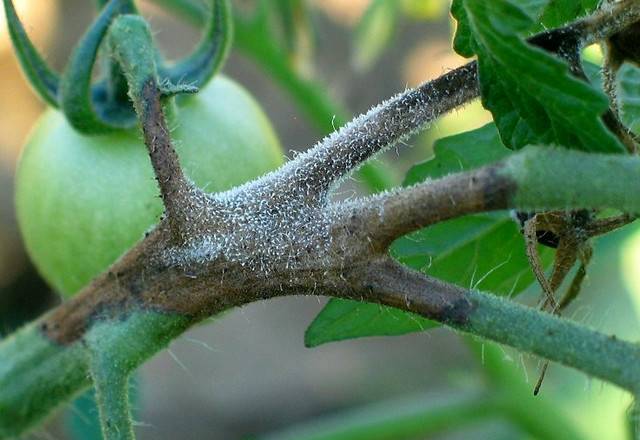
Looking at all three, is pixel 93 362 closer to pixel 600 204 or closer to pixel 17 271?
pixel 600 204

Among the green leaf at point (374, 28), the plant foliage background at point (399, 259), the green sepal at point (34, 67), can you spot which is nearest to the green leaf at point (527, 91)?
the plant foliage background at point (399, 259)

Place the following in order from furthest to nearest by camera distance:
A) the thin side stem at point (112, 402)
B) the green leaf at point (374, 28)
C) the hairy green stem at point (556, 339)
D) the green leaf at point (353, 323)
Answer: the green leaf at point (374, 28) → the green leaf at point (353, 323) → the thin side stem at point (112, 402) → the hairy green stem at point (556, 339)

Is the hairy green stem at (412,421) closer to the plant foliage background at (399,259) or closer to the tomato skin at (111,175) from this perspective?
the plant foliage background at (399,259)

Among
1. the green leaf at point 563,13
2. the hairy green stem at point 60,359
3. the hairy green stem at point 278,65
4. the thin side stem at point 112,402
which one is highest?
the hairy green stem at point 278,65

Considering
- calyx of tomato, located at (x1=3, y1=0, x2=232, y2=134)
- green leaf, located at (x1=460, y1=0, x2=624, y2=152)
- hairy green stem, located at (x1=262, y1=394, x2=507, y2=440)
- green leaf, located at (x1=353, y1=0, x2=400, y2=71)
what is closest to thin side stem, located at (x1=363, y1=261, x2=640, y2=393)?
green leaf, located at (x1=460, y1=0, x2=624, y2=152)

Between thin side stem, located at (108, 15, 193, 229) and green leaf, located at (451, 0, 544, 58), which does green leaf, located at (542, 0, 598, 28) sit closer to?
green leaf, located at (451, 0, 544, 58)

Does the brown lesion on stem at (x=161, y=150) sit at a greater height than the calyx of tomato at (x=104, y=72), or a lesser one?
lesser

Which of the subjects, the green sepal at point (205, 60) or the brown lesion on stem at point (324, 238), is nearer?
the brown lesion on stem at point (324, 238)
